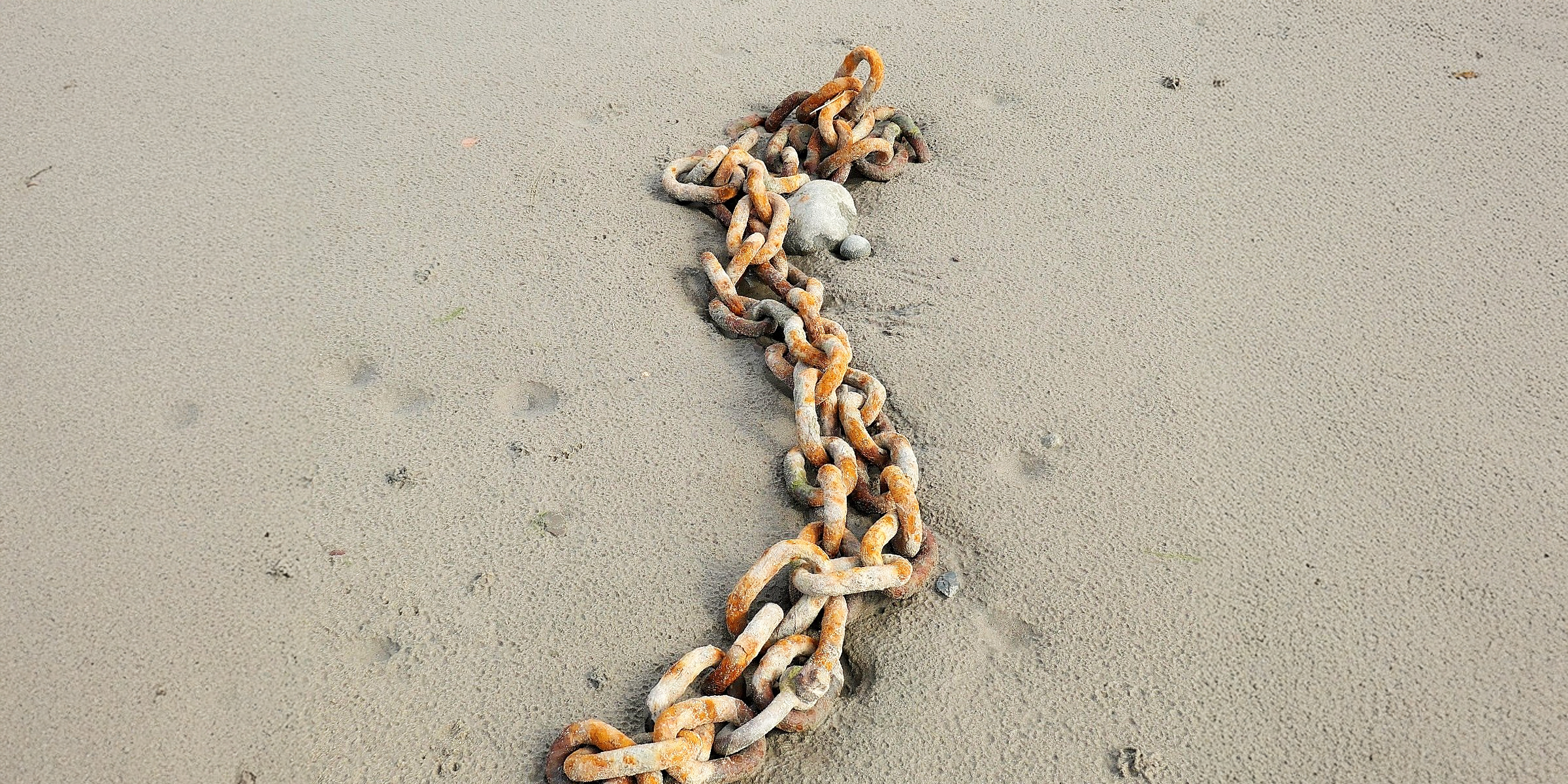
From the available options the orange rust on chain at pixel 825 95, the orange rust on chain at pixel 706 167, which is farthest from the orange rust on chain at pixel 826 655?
the orange rust on chain at pixel 825 95

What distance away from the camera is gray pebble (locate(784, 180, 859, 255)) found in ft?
10.2

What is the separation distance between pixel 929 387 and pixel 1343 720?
3.84 ft

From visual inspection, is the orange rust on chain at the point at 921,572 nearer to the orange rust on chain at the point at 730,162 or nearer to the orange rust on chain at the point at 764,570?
the orange rust on chain at the point at 764,570

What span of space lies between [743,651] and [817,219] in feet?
4.87

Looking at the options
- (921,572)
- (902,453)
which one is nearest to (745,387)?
(902,453)

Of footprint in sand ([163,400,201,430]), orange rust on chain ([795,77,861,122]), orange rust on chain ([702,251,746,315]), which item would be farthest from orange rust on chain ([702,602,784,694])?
orange rust on chain ([795,77,861,122])

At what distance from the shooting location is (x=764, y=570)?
211 cm

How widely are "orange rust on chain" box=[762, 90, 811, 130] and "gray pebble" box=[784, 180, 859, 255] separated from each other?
401 mm

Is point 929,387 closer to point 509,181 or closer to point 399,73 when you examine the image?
point 509,181

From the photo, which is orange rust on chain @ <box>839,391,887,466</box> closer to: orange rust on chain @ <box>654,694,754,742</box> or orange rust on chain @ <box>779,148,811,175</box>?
orange rust on chain @ <box>654,694,754,742</box>

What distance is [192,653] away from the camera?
207cm

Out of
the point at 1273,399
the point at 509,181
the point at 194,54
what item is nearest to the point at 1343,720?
the point at 1273,399

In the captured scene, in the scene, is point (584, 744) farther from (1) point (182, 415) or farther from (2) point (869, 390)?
(1) point (182, 415)

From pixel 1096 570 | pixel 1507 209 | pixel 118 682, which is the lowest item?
pixel 118 682
